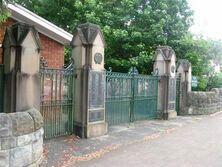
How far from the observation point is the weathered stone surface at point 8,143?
511 centimetres

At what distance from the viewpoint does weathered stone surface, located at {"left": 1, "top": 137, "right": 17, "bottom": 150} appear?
16.8ft

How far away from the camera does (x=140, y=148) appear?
8234mm

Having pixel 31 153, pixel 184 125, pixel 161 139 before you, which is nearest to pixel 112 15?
pixel 184 125

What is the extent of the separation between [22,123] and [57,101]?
10.7 feet

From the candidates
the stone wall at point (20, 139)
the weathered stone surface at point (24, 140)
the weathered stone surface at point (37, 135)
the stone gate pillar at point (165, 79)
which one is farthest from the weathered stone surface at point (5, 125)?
the stone gate pillar at point (165, 79)

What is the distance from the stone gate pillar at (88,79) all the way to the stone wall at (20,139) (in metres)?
3.03

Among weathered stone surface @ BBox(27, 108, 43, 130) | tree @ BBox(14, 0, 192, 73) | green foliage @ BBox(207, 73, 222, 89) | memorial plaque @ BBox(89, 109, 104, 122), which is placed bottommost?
memorial plaque @ BBox(89, 109, 104, 122)

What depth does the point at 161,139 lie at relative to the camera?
9531 mm

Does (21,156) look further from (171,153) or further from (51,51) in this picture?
(51,51)

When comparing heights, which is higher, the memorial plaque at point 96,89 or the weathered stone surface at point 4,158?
the memorial plaque at point 96,89

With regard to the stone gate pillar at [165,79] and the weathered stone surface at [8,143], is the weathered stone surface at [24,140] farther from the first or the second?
the stone gate pillar at [165,79]

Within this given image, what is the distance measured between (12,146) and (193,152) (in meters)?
4.48

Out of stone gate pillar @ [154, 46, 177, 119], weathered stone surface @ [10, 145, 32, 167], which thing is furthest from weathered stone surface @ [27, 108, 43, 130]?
stone gate pillar @ [154, 46, 177, 119]

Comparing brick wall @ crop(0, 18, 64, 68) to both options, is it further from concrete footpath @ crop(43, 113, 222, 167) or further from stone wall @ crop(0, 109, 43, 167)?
stone wall @ crop(0, 109, 43, 167)
